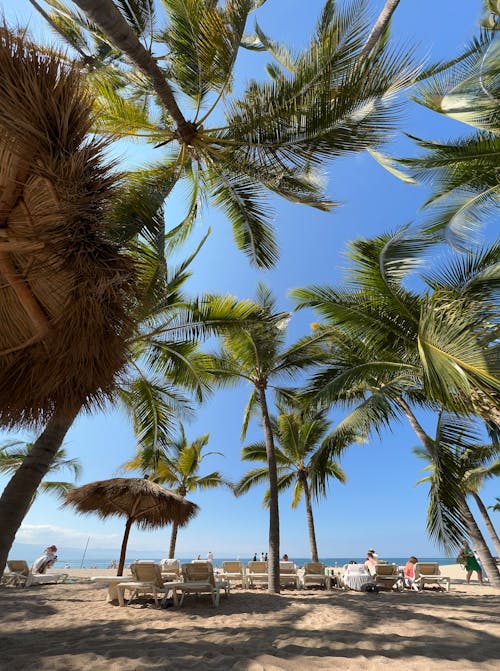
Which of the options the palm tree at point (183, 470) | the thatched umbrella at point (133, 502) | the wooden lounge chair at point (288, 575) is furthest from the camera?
the palm tree at point (183, 470)

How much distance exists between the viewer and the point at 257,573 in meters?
11.2

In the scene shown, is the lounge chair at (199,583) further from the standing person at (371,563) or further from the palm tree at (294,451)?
the palm tree at (294,451)

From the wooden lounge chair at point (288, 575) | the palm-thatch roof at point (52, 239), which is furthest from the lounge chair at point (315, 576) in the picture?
the palm-thatch roof at point (52, 239)

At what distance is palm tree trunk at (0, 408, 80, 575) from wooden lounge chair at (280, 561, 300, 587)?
890 centimetres

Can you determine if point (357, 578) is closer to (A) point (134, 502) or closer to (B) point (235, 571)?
(B) point (235, 571)

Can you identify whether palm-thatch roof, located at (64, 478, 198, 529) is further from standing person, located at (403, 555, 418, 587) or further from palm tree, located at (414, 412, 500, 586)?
standing person, located at (403, 555, 418, 587)

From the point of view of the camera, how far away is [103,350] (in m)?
2.39

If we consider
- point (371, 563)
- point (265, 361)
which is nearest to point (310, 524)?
point (371, 563)

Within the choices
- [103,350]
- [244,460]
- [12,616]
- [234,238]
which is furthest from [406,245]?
[244,460]

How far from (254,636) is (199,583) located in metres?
3.27

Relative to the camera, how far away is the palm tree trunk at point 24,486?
12.5 feet

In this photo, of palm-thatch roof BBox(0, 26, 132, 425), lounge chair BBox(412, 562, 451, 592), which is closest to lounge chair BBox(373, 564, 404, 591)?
lounge chair BBox(412, 562, 451, 592)

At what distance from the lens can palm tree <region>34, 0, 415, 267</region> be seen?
4.37 m

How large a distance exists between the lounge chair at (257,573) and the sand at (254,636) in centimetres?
358
